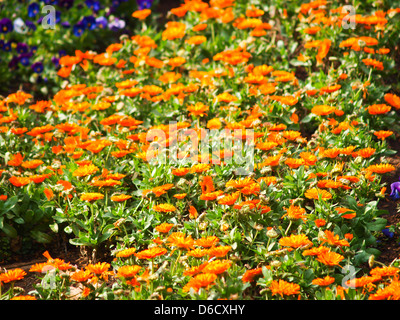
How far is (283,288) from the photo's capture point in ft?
7.96

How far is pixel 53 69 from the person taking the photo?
586 centimetres

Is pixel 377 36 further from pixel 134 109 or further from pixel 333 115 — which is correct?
pixel 134 109

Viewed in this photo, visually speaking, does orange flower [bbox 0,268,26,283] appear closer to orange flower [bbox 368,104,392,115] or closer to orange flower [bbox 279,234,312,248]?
orange flower [bbox 279,234,312,248]

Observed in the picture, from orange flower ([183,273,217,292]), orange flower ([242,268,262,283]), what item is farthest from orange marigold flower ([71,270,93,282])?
orange flower ([242,268,262,283])

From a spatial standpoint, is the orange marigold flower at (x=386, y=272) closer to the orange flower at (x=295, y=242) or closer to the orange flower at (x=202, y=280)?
the orange flower at (x=295, y=242)

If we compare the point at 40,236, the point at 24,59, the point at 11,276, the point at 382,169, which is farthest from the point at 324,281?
the point at 24,59

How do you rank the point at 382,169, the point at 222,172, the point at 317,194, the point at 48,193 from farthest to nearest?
1. the point at 222,172
2. the point at 48,193
3. the point at 382,169
4. the point at 317,194

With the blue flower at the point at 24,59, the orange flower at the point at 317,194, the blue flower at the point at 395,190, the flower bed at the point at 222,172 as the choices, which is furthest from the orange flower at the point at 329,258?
the blue flower at the point at 24,59

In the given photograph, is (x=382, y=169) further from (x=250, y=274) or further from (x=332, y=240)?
(x=250, y=274)

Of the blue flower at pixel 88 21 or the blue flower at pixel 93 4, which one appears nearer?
the blue flower at pixel 88 21

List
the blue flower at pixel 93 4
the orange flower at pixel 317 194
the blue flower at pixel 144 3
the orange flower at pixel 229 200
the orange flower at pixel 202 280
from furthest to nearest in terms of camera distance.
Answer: the blue flower at pixel 144 3
the blue flower at pixel 93 4
the orange flower at pixel 317 194
the orange flower at pixel 229 200
the orange flower at pixel 202 280

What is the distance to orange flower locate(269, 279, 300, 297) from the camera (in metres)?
2.41

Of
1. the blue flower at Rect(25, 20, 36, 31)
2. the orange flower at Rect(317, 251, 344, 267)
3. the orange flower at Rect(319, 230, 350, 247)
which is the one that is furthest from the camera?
the blue flower at Rect(25, 20, 36, 31)

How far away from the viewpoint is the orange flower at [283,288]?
241 cm
